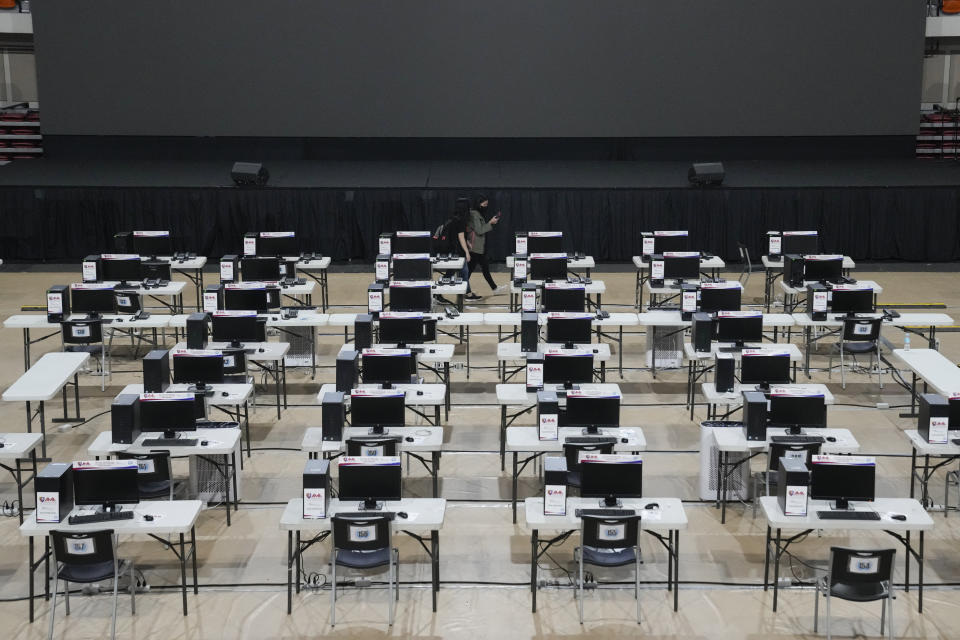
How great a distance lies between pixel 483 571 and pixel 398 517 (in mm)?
1140

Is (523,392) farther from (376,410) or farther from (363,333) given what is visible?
(363,333)

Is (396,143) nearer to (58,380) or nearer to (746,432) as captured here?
(58,380)

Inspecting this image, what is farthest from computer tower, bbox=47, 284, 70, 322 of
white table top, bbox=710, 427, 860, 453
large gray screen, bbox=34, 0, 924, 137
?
large gray screen, bbox=34, 0, 924, 137

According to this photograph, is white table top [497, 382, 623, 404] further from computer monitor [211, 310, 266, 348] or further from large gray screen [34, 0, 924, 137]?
large gray screen [34, 0, 924, 137]

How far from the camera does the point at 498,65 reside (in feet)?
73.7

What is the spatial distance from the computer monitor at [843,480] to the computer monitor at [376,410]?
11.6 ft

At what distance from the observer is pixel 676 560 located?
9.03m

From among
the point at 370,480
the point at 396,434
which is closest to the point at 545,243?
the point at 396,434

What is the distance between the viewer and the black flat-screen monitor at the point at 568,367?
11.5 meters

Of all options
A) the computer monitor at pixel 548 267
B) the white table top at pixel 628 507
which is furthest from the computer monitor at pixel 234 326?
the white table top at pixel 628 507

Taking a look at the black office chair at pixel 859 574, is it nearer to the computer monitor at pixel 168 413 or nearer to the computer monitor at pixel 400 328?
the computer monitor at pixel 168 413

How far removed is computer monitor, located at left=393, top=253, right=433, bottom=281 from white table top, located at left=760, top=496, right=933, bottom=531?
7029mm

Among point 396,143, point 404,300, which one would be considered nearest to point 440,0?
point 396,143

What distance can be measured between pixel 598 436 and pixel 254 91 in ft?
47.4
